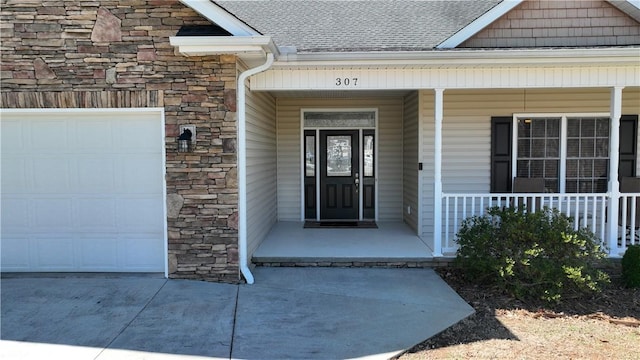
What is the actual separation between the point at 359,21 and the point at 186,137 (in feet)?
14.9

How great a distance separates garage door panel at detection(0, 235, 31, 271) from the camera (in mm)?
5762

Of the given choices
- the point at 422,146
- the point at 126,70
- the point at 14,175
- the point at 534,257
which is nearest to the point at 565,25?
the point at 422,146

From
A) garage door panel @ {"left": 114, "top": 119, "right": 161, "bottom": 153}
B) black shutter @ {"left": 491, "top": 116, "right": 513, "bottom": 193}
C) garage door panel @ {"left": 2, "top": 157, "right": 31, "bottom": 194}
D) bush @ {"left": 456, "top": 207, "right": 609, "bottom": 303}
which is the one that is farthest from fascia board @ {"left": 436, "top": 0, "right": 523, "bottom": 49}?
garage door panel @ {"left": 2, "top": 157, "right": 31, "bottom": 194}

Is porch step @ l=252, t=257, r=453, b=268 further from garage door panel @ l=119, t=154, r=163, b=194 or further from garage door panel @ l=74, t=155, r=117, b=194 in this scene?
garage door panel @ l=74, t=155, r=117, b=194

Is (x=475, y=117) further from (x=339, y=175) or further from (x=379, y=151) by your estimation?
(x=339, y=175)

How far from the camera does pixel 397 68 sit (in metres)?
6.14

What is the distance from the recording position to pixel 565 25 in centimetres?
696

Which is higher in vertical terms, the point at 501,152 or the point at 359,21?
the point at 359,21

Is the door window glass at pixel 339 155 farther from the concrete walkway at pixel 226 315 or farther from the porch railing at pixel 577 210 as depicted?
the concrete walkway at pixel 226 315

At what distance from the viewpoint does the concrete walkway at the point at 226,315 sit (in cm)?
370

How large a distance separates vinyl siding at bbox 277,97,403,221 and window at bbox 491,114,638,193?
2087mm

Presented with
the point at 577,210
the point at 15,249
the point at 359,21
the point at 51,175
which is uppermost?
the point at 359,21

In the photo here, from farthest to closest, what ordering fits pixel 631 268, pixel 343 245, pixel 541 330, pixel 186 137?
1. pixel 343 245
2. pixel 631 268
3. pixel 186 137
4. pixel 541 330

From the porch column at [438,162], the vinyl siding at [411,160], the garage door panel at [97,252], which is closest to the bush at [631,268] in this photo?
the porch column at [438,162]
